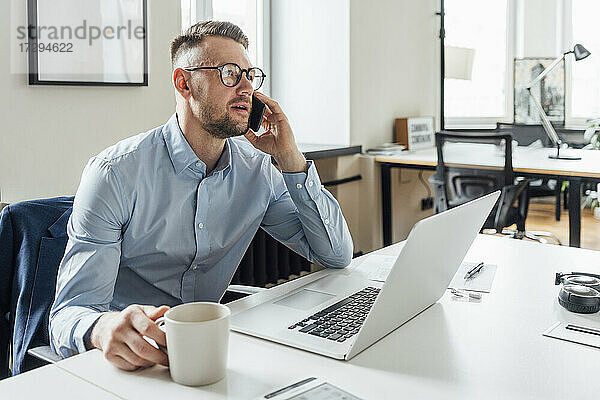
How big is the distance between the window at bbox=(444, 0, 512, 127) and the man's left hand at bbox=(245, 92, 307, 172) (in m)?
4.26

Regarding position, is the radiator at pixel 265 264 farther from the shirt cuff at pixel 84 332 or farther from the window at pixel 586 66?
the window at pixel 586 66

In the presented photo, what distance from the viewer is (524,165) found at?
11.0ft

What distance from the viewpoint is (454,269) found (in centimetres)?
120

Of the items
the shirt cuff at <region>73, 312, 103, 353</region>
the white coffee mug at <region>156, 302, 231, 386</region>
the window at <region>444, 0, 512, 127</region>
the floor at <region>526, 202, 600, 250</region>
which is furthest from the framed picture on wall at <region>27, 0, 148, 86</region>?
the window at <region>444, 0, 512, 127</region>

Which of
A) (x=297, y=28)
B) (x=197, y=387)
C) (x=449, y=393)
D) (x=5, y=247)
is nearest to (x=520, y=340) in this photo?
(x=449, y=393)

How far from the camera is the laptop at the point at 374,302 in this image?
929mm

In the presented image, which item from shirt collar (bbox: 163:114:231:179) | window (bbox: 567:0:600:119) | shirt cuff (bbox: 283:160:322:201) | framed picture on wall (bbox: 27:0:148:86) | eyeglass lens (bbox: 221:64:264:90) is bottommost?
shirt cuff (bbox: 283:160:322:201)

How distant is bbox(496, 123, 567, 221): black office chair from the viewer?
5352 millimetres

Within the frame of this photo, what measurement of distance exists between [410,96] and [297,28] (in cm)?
101

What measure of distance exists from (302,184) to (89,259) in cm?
50

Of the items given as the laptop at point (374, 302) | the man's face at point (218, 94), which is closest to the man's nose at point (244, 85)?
the man's face at point (218, 94)

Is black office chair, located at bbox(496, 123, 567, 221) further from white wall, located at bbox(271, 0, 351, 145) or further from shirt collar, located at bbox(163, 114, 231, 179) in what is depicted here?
shirt collar, located at bbox(163, 114, 231, 179)

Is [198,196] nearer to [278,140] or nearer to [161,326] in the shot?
[278,140]

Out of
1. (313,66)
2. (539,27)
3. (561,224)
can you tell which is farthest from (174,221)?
(539,27)
